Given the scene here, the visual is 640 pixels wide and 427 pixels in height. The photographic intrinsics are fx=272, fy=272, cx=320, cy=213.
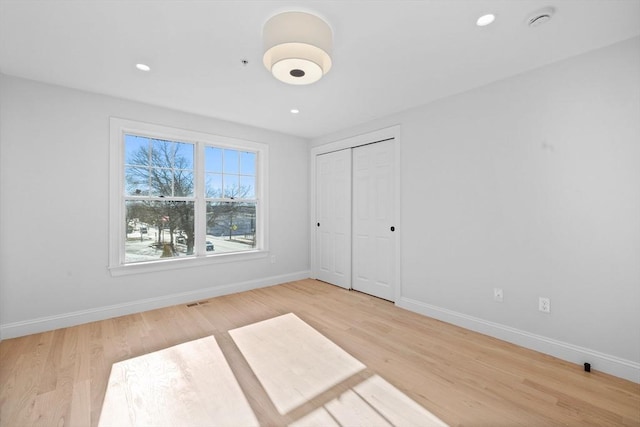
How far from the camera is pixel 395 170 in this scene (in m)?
3.70

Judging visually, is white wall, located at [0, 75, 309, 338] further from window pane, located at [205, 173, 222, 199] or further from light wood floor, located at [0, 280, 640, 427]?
window pane, located at [205, 173, 222, 199]

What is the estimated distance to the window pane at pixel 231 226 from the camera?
4.11m

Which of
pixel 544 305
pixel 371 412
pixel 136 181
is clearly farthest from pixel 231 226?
pixel 544 305

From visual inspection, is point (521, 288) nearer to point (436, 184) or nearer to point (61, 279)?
point (436, 184)

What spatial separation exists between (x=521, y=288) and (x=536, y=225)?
2.04 ft

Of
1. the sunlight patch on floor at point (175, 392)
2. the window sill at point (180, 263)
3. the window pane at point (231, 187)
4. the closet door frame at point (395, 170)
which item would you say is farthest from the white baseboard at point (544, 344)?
the window pane at point (231, 187)

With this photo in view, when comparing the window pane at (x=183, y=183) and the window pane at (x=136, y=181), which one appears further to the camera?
the window pane at (x=183, y=183)

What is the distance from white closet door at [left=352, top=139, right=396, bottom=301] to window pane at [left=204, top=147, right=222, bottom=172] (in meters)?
2.09

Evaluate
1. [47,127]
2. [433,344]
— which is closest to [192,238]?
Result: [47,127]

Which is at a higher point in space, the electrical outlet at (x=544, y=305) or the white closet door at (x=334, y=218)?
the white closet door at (x=334, y=218)

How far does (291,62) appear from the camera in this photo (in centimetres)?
191

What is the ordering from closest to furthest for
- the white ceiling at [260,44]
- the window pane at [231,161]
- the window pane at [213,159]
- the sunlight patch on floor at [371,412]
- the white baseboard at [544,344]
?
the sunlight patch on floor at [371,412]
the white ceiling at [260,44]
the white baseboard at [544,344]
the window pane at [213,159]
the window pane at [231,161]

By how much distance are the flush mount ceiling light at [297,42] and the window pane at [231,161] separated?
2483 millimetres

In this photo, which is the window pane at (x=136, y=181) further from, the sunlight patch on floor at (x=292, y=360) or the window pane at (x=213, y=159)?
the sunlight patch on floor at (x=292, y=360)
